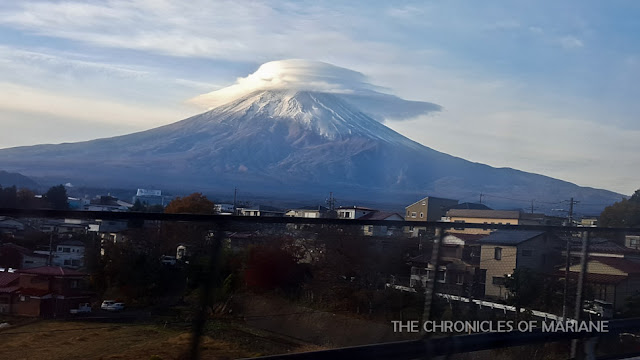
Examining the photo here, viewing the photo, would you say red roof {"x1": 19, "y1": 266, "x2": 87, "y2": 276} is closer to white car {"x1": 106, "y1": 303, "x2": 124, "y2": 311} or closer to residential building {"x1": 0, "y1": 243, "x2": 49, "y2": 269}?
residential building {"x1": 0, "y1": 243, "x2": 49, "y2": 269}

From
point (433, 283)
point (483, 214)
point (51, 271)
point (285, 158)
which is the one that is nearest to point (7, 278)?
point (51, 271)

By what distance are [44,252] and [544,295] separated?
4.18 metres

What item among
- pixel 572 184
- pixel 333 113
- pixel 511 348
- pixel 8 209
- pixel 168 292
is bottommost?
pixel 511 348

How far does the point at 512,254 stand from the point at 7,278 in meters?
3.91

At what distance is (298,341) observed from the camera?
5062mm

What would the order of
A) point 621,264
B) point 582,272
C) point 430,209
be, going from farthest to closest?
point 430,209 → point 621,264 → point 582,272

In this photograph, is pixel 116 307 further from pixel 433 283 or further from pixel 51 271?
pixel 433 283

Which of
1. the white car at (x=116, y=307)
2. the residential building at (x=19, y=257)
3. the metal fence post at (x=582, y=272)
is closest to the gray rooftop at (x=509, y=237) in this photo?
the metal fence post at (x=582, y=272)

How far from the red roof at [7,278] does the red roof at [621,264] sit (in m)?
4.89

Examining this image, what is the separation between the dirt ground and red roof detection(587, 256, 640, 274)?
10.9ft

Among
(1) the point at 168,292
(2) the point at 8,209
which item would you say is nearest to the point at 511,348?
(1) the point at 168,292

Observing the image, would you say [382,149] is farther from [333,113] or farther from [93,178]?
[93,178]

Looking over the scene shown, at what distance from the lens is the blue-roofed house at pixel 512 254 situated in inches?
236

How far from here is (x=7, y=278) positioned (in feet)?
13.9
